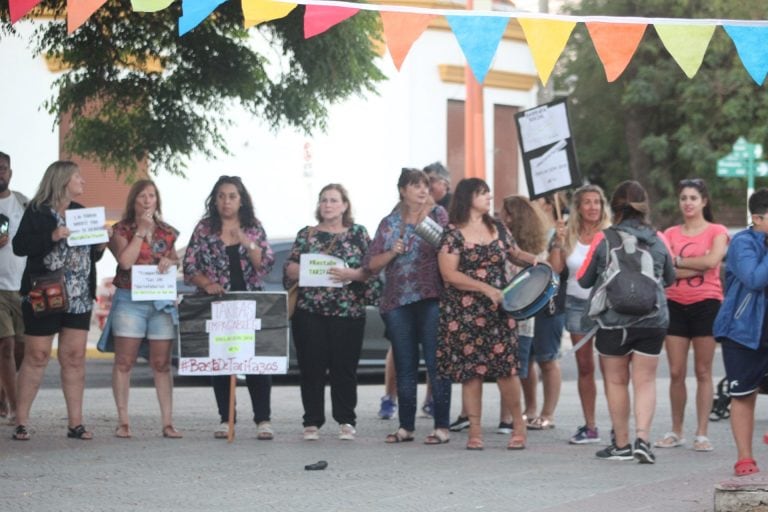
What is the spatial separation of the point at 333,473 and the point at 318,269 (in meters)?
2.00

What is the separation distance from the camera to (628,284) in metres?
9.98

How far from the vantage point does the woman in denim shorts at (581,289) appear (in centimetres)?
1142

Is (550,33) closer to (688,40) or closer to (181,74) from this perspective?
(688,40)

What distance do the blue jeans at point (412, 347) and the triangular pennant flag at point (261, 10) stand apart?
3.10 metres

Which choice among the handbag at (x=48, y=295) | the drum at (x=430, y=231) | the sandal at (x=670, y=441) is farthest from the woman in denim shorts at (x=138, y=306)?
the sandal at (x=670, y=441)

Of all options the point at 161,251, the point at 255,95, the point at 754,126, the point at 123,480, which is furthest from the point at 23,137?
the point at 754,126

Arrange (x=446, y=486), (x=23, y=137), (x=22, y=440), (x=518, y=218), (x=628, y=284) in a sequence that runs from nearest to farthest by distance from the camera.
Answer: (x=446, y=486) → (x=628, y=284) → (x=22, y=440) → (x=518, y=218) → (x=23, y=137)

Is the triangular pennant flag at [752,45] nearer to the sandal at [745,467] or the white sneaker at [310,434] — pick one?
the sandal at [745,467]

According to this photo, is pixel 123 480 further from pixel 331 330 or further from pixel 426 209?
pixel 426 209

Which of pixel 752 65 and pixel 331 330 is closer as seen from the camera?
pixel 752 65

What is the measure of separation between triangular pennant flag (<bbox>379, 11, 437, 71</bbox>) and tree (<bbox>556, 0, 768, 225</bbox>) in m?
22.9

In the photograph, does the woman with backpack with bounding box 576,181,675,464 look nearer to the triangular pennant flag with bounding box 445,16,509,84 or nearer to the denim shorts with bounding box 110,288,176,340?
the triangular pennant flag with bounding box 445,16,509,84

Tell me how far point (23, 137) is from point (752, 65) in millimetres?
15715

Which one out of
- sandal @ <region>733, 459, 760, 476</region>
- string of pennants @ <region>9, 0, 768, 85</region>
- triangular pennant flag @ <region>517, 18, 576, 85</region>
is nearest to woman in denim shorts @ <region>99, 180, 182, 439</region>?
string of pennants @ <region>9, 0, 768, 85</region>
